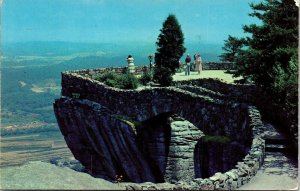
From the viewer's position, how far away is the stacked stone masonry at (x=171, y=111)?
18.2 metres

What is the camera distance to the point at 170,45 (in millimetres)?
48312

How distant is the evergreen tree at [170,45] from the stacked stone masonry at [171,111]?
410 cm

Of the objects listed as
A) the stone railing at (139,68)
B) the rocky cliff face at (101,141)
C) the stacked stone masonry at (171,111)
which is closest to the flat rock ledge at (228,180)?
the stacked stone masonry at (171,111)

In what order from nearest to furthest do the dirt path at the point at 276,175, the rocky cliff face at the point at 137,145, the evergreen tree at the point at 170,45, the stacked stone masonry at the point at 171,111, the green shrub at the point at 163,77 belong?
the dirt path at the point at 276,175, the stacked stone masonry at the point at 171,111, the rocky cliff face at the point at 137,145, the green shrub at the point at 163,77, the evergreen tree at the point at 170,45

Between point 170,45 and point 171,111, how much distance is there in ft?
54.3

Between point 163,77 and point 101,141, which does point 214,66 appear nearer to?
point 163,77

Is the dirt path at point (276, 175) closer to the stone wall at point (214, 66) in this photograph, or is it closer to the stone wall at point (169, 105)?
the stone wall at point (169, 105)

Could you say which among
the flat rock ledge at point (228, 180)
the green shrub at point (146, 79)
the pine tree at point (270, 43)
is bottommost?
the flat rock ledge at point (228, 180)

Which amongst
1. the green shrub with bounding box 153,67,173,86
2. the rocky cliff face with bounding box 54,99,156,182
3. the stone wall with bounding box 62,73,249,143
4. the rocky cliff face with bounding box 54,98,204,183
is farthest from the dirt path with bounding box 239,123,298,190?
the green shrub with bounding box 153,67,173,86

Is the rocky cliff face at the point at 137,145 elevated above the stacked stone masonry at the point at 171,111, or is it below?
below

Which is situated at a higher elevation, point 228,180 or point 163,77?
point 163,77

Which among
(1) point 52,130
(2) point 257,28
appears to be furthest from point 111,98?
(1) point 52,130

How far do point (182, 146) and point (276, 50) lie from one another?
10.7 m

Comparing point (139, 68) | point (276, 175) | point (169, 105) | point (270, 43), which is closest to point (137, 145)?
point (169, 105)
